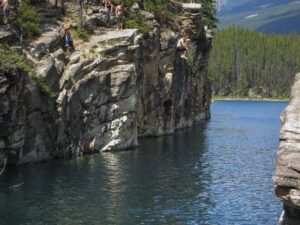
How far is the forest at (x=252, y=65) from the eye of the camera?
193 meters

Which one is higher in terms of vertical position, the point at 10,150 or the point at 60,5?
the point at 60,5

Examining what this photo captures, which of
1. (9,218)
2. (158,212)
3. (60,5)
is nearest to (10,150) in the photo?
(9,218)

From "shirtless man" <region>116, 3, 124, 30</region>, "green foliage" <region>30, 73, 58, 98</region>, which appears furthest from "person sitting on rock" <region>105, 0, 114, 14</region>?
"green foliage" <region>30, 73, 58, 98</region>

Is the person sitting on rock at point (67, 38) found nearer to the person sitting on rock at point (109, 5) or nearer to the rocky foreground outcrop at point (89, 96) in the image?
the rocky foreground outcrop at point (89, 96)

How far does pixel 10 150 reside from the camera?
104 ft

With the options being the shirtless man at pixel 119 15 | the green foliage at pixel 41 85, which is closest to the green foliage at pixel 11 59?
the green foliage at pixel 41 85

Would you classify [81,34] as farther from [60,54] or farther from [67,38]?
[60,54]

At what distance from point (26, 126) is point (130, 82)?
1298cm

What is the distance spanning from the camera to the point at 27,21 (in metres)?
38.4

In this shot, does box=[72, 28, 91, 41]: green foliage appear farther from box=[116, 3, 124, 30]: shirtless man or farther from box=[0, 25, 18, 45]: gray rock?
box=[0, 25, 18, 45]: gray rock

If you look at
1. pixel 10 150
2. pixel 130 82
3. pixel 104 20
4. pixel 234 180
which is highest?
pixel 104 20

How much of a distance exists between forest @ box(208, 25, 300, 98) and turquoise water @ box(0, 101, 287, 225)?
497 ft

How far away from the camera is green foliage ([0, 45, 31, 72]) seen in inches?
1187

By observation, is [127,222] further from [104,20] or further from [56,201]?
[104,20]
